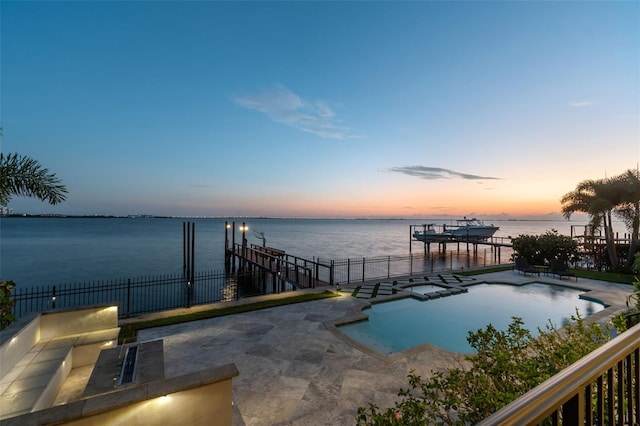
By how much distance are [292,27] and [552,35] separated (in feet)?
43.6

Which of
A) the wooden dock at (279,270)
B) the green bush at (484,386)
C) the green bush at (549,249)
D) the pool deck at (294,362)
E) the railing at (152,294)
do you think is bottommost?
the railing at (152,294)

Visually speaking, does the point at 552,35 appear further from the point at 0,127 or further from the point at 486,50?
the point at 0,127

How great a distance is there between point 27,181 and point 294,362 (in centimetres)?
783

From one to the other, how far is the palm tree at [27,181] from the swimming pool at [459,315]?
9.07 meters

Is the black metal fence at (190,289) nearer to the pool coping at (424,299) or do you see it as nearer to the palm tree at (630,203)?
the pool coping at (424,299)

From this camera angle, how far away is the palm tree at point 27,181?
644 centimetres

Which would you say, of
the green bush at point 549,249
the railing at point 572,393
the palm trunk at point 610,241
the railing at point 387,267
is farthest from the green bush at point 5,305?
the palm trunk at point 610,241

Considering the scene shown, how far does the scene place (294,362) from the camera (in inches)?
267

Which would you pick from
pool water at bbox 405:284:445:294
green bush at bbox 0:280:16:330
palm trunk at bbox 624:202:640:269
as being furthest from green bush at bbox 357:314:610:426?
palm trunk at bbox 624:202:640:269

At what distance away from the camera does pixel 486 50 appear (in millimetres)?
13344

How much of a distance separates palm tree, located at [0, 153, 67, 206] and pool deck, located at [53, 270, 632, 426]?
4.48 metres

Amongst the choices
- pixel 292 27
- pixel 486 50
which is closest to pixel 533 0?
pixel 486 50

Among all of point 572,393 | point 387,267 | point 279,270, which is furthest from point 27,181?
point 387,267

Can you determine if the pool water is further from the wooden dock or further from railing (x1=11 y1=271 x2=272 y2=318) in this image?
railing (x1=11 y1=271 x2=272 y2=318)
